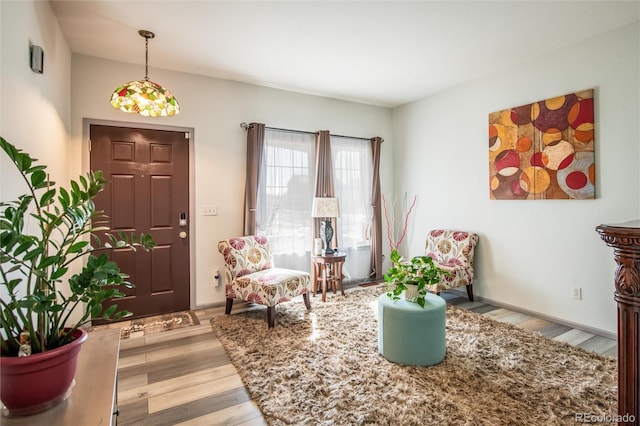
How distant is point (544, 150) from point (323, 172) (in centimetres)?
254

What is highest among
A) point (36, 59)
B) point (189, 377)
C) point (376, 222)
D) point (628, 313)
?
point (36, 59)

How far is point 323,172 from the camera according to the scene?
446 cm

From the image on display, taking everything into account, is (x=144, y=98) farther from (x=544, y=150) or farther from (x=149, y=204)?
(x=544, y=150)

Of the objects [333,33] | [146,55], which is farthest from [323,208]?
[146,55]

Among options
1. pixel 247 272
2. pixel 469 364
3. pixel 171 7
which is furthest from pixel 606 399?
pixel 171 7

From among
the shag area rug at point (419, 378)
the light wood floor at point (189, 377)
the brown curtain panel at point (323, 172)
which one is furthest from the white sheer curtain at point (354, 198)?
the light wood floor at point (189, 377)

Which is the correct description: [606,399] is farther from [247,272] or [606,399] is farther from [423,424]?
[247,272]

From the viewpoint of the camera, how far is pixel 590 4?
2.47 m

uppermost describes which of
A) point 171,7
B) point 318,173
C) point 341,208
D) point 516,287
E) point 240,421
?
point 171,7

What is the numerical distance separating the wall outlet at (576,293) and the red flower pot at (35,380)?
3.88 m

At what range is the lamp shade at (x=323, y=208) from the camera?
13.4 feet

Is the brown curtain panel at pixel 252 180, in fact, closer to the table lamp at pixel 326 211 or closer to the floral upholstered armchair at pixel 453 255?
the table lamp at pixel 326 211

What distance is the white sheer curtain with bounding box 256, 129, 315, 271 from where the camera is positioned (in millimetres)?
4145

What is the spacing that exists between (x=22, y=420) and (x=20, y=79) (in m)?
1.78
